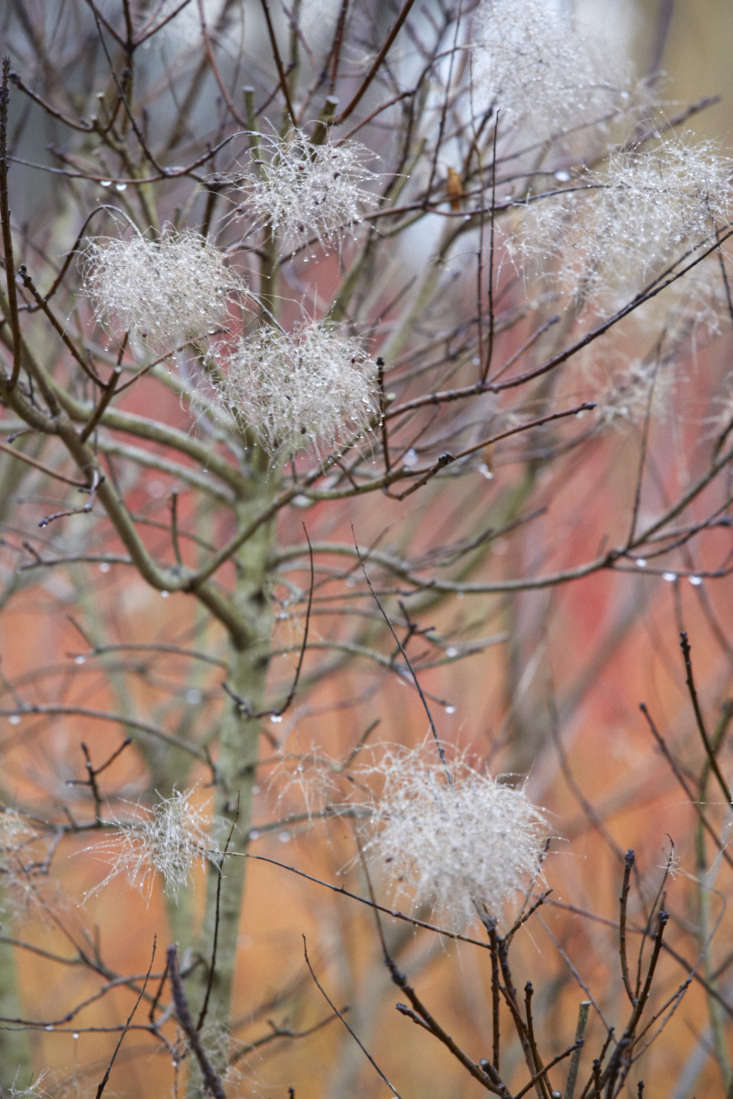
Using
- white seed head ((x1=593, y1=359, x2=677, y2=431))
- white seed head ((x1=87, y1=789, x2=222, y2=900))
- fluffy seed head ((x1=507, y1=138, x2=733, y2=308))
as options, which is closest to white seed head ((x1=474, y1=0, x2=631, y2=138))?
fluffy seed head ((x1=507, y1=138, x2=733, y2=308))

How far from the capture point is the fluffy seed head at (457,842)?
53.0 inches

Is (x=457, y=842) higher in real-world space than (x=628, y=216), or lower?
lower

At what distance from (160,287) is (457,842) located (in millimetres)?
986

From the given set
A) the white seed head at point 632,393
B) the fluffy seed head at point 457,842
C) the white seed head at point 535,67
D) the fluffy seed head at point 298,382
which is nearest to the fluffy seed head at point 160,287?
the fluffy seed head at point 298,382

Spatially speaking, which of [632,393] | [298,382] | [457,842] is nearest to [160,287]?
[298,382]

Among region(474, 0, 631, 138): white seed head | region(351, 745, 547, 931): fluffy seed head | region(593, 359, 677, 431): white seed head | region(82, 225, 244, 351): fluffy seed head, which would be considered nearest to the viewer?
region(351, 745, 547, 931): fluffy seed head

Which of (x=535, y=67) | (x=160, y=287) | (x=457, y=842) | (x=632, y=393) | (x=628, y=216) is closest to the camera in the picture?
(x=457, y=842)

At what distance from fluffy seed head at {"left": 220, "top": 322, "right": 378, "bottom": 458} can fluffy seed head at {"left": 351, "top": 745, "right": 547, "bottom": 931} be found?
2.02ft

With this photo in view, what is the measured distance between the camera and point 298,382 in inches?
62.3

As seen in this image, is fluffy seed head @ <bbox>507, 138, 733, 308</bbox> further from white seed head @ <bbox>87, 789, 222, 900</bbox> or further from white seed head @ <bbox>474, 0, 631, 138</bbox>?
white seed head @ <bbox>87, 789, 222, 900</bbox>

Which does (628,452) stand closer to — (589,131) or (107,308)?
A: (589,131)

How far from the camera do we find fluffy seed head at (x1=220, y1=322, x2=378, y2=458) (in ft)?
5.21

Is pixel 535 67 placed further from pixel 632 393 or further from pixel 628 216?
pixel 632 393

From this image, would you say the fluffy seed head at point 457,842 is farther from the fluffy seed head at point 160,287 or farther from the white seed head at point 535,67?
the white seed head at point 535,67
